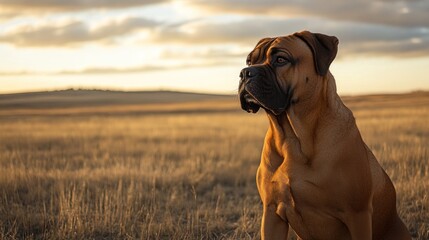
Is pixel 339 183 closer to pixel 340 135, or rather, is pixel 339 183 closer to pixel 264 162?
pixel 340 135

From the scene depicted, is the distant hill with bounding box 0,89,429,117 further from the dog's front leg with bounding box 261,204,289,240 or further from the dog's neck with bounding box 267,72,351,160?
the dog's neck with bounding box 267,72,351,160

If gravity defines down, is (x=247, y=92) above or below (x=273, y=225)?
above

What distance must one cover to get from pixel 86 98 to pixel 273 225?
70.0 metres

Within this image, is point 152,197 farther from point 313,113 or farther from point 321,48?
point 321,48

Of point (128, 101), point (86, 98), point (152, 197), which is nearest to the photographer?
point (152, 197)

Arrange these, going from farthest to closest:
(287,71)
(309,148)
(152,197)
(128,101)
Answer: (128,101) → (152,197) → (309,148) → (287,71)

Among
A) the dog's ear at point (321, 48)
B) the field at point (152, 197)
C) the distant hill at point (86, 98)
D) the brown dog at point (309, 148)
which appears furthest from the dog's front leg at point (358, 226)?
the distant hill at point (86, 98)

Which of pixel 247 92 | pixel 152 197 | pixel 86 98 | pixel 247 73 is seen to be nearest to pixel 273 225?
pixel 247 92

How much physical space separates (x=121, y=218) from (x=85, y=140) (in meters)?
11.6

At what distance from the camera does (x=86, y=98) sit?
72062 millimetres

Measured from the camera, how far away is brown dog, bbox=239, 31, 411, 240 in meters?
3.91

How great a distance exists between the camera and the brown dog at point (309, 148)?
12.8 ft

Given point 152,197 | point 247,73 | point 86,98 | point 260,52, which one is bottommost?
point 86,98

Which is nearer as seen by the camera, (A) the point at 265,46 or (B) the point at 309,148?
(B) the point at 309,148
